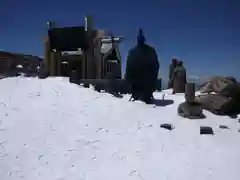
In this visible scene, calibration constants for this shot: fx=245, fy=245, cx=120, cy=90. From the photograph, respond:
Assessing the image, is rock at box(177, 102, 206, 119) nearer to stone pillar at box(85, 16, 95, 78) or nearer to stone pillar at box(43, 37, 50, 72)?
stone pillar at box(85, 16, 95, 78)

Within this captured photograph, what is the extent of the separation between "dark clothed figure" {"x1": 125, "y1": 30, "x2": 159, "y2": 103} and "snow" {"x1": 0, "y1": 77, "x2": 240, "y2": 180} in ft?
6.09

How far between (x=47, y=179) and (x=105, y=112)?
3.76 meters

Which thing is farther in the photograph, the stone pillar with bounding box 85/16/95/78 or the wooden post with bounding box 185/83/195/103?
the stone pillar with bounding box 85/16/95/78

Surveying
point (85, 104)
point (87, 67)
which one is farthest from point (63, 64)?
point (85, 104)

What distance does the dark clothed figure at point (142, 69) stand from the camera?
33.2ft

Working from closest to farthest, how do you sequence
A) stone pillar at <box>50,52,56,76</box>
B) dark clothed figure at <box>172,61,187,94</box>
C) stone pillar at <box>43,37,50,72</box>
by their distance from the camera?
dark clothed figure at <box>172,61,187,94</box>
stone pillar at <box>50,52,56,76</box>
stone pillar at <box>43,37,50,72</box>

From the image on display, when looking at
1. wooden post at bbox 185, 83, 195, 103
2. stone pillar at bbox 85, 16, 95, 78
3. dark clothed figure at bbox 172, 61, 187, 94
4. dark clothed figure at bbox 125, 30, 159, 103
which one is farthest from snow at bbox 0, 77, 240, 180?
stone pillar at bbox 85, 16, 95, 78

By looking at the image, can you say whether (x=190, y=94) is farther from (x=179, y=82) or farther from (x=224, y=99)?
(x=179, y=82)

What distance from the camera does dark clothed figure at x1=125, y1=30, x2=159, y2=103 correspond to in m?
10.1

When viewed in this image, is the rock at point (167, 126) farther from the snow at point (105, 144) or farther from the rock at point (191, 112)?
the rock at point (191, 112)

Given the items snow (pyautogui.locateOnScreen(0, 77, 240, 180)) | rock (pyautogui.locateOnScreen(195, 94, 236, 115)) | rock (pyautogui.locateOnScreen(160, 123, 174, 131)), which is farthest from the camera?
rock (pyautogui.locateOnScreen(195, 94, 236, 115))

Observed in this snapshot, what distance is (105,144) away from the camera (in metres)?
5.52

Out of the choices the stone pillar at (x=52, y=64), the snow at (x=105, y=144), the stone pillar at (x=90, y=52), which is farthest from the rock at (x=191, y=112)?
the stone pillar at (x=52, y=64)

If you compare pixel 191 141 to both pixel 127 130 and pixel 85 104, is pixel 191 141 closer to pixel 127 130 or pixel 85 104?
pixel 127 130
